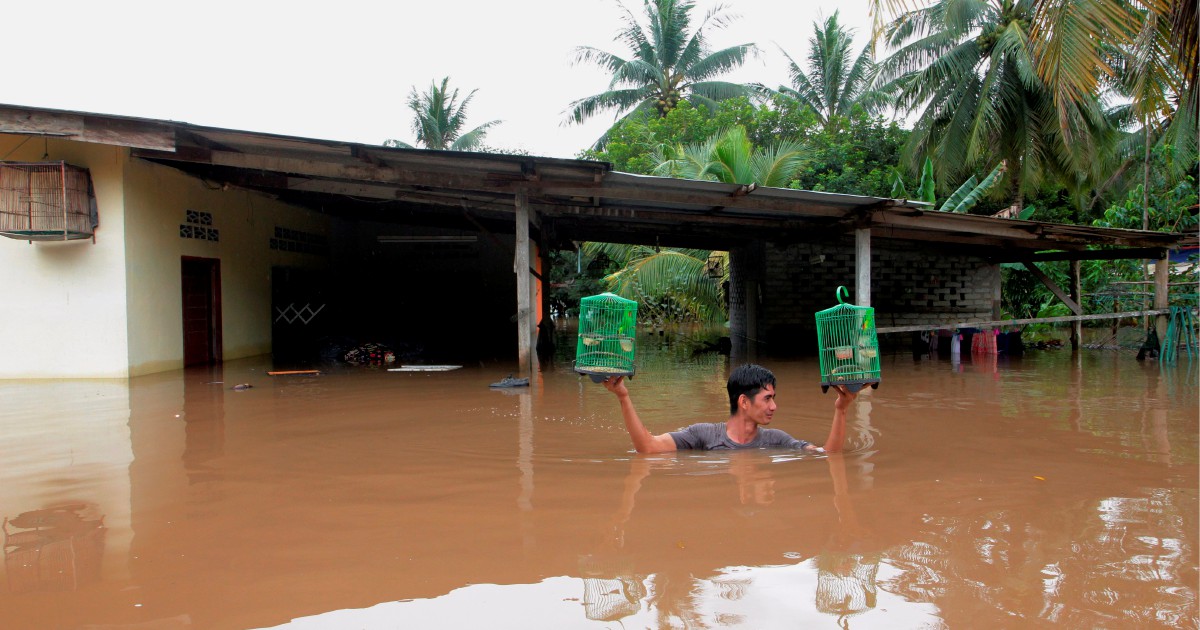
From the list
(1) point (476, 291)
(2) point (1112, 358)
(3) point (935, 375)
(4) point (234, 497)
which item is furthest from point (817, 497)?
(1) point (476, 291)

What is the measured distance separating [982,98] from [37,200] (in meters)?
19.3

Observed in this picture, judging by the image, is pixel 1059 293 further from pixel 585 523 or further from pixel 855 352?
pixel 585 523

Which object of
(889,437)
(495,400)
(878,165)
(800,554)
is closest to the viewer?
(800,554)

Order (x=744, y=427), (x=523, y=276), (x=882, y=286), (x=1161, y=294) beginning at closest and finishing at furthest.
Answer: (x=744, y=427), (x=523, y=276), (x=1161, y=294), (x=882, y=286)

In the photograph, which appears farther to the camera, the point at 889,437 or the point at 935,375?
the point at 935,375

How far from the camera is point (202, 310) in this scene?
12875 mm

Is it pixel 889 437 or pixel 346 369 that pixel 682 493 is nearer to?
pixel 889 437

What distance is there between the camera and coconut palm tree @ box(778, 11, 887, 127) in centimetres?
2722

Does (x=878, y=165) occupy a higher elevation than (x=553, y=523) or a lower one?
higher

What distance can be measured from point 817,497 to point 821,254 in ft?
41.3

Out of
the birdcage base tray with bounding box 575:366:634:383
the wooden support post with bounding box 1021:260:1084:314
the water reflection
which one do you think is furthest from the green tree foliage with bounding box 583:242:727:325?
the water reflection

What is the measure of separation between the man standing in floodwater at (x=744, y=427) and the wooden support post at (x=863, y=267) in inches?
261

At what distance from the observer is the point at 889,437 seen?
5.96m

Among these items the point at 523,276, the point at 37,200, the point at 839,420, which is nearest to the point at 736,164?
the point at 523,276
